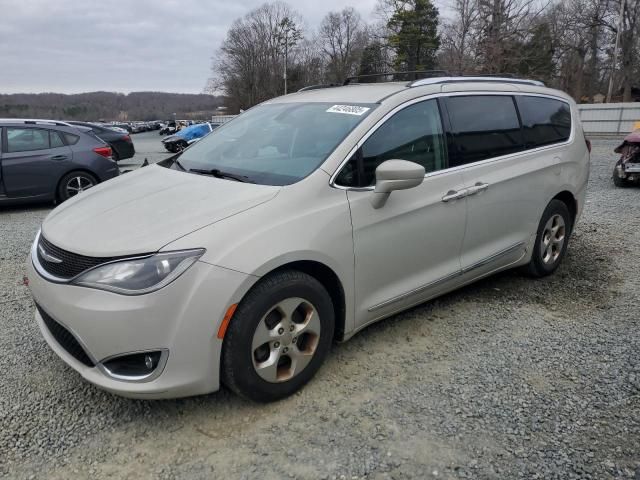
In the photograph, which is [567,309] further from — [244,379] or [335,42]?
[335,42]

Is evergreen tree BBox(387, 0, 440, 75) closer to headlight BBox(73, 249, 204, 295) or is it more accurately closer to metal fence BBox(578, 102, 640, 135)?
metal fence BBox(578, 102, 640, 135)

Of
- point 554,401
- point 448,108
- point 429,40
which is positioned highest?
point 429,40

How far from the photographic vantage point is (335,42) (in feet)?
242

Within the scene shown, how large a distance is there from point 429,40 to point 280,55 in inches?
960

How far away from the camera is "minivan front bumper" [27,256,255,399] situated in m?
2.28

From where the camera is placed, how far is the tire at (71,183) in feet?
27.0

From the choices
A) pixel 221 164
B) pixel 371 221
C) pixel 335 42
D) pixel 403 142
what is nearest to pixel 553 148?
pixel 403 142

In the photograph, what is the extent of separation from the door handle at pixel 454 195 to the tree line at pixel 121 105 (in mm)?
76110

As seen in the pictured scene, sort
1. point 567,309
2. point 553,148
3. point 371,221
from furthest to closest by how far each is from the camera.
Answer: point 553,148, point 567,309, point 371,221

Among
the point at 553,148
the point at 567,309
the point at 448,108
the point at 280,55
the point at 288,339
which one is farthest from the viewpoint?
the point at 280,55

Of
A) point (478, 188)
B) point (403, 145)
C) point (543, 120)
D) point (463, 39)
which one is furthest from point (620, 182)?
point (463, 39)

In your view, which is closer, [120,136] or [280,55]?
[120,136]

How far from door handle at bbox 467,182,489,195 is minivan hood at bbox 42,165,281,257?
5.05ft

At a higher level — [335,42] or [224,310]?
[335,42]
